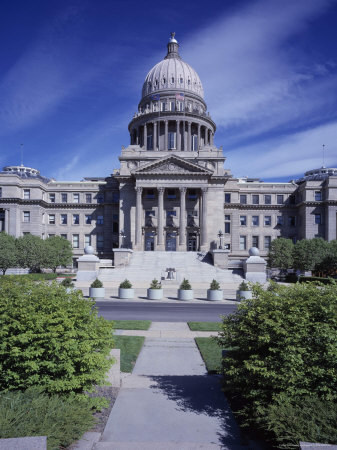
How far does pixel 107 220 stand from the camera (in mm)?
72875

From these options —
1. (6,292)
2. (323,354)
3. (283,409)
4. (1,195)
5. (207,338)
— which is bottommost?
(207,338)

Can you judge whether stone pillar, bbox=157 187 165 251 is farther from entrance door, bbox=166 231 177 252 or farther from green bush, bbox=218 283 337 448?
green bush, bbox=218 283 337 448

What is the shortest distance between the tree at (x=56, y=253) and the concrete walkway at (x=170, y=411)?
141 feet

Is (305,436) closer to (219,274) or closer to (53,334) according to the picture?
(53,334)

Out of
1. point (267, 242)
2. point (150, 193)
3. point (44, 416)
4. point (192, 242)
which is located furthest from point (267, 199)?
point (44, 416)

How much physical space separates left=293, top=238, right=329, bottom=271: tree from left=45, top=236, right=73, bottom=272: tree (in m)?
37.1

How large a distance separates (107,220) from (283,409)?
67.9 m

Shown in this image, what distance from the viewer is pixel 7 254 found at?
47.7 meters

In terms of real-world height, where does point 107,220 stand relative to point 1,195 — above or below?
below

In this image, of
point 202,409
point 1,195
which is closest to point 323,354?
point 202,409

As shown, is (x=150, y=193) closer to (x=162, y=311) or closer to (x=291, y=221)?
(x=291, y=221)

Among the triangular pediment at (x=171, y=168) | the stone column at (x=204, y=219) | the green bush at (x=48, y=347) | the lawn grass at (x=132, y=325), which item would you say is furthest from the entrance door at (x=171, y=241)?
the green bush at (x=48, y=347)

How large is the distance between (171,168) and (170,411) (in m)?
55.6

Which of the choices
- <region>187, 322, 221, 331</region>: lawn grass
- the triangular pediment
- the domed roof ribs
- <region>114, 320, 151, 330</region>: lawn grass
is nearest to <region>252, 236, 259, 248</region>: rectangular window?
the triangular pediment
